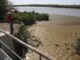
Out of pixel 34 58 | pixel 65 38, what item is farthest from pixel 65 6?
pixel 34 58

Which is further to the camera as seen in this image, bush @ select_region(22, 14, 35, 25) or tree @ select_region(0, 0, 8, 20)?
bush @ select_region(22, 14, 35, 25)

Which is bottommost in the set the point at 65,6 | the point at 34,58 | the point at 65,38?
the point at 65,6

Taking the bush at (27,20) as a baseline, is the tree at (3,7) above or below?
above

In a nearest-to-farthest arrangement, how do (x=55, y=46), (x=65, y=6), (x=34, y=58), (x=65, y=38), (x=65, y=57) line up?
(x=34, y=58), (x=65, y=57), (x=55, y=46), (x=65, y=38), (x=65, y=6)

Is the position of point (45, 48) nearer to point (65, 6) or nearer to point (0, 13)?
point (0, 13)

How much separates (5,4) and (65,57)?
8.93 metres

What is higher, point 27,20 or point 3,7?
point 3,7

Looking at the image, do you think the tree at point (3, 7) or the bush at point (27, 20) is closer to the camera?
the tree at point (3, 7)

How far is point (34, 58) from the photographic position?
17406mm

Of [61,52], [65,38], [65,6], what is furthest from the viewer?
[65,6]

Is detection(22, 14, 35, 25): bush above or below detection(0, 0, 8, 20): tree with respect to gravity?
below

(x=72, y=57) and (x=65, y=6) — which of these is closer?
(x=72, y=57)

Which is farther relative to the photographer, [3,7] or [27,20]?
[27,20]

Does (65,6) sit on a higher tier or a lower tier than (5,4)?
lower
